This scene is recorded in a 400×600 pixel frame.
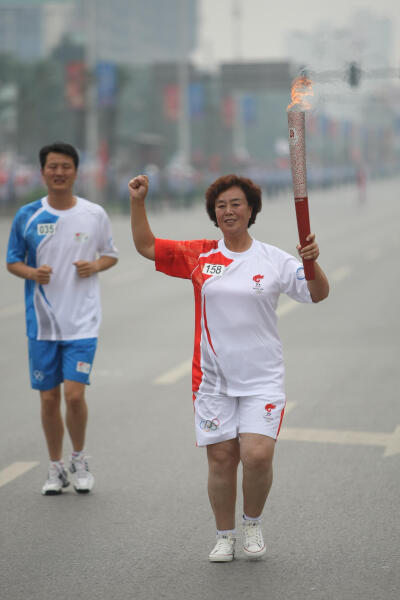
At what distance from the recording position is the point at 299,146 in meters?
4.30

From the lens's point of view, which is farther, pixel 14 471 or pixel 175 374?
pixel 175 374

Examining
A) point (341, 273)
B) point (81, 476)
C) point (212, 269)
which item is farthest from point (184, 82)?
point (212, 269)

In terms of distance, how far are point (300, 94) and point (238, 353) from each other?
116 centimetres

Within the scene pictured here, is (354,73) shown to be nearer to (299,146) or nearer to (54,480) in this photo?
(54,480)

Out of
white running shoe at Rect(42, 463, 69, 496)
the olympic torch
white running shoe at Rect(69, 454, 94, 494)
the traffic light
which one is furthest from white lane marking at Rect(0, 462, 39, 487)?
the traffic light

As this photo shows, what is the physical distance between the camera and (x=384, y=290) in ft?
55.8

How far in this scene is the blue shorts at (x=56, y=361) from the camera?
6.02 metres

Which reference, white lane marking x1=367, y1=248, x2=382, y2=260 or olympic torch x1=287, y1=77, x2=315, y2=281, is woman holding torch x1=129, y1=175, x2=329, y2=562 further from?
white lane marking x1=367, y1=248, x2=382, y2=260

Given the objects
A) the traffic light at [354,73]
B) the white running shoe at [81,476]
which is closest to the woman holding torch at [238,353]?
the white running shoe at [81,476]

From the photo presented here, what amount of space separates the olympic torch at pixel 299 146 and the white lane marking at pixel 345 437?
3127 millimetres

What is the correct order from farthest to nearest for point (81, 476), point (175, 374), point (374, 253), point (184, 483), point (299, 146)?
point (374, 253) → point (175, 374) → point (184, 483) → point (81, 476) → point (299, 146)

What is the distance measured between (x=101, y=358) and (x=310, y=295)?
6.32 meters

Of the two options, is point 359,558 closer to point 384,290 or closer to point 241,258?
point 241,258

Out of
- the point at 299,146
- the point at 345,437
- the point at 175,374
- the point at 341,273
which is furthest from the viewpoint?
the point at 341,273
